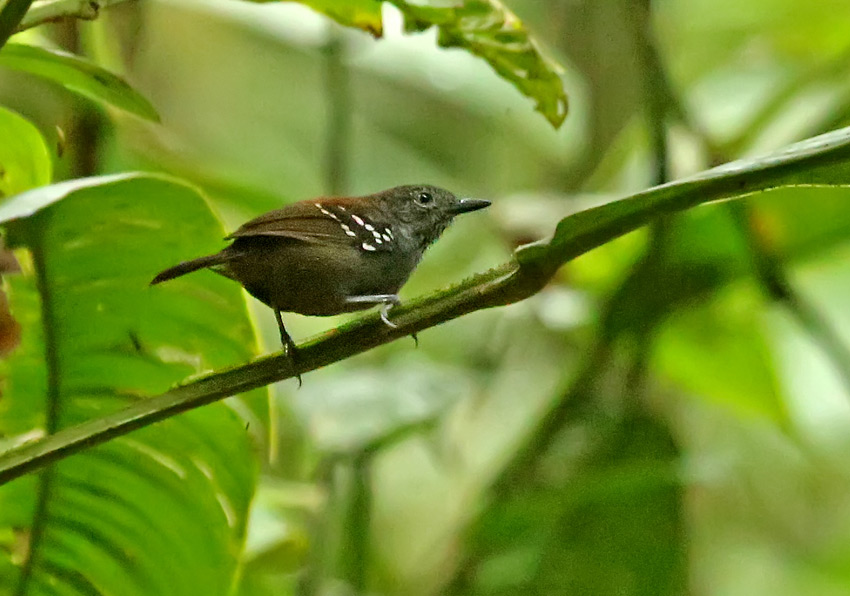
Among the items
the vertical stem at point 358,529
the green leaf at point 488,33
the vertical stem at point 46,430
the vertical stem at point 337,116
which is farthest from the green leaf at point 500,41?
the vertical stem at point 337,116

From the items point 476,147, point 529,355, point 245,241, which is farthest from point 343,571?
point 476,147

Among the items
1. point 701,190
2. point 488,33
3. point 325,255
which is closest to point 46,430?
point 325,255

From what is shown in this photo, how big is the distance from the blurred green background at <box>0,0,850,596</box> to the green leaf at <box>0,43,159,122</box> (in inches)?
26.2

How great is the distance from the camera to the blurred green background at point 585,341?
213 centimetres

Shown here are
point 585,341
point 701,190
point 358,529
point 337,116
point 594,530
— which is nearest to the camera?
point 701,190

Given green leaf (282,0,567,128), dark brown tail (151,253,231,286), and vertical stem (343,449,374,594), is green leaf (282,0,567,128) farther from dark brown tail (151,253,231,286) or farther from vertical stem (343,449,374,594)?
vertical stem (343,449,374,594)

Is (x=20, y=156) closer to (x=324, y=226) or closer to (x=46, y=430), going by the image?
(x=46, y=430)

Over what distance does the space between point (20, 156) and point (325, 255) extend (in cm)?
51

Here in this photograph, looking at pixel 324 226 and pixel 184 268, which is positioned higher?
pixel 324 226

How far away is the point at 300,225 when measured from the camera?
166cm

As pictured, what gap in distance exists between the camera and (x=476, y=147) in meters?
4.76

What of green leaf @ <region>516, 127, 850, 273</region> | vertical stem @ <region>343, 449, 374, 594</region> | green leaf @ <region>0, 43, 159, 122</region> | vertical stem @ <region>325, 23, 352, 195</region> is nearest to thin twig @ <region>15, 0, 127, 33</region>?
green leaf @ <region>0, 43, 159, 122</region>

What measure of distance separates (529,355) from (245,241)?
183 centimetres

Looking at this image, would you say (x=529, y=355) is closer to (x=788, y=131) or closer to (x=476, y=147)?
(x=788, y=131)
